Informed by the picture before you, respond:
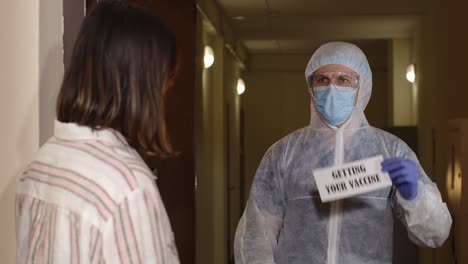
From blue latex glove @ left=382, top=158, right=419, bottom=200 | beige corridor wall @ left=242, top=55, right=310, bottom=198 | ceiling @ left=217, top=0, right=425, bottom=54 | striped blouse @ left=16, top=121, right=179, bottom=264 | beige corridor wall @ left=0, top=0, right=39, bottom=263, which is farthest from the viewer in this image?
beige corridor wall @ left=242, top=55, right=310, bottom=198

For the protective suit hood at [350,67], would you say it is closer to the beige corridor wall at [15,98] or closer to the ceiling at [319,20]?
the beige corridor wall at [15,98]

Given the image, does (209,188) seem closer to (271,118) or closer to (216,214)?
(216,214)

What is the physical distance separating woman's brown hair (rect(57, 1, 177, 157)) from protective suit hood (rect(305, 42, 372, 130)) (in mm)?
1011

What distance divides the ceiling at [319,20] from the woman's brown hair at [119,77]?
14.3ft

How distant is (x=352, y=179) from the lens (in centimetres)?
174

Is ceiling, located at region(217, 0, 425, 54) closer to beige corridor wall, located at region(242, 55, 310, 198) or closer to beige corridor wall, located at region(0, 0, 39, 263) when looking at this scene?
beige corridor wall, located at region(242, 55, 310, 198)

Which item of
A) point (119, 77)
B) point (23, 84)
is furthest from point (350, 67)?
point (119, 77)

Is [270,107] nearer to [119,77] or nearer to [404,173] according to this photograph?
[404,173]

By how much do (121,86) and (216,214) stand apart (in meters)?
5.21

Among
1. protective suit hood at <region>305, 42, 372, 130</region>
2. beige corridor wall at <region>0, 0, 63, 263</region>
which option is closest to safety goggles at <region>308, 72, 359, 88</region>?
protective suit hood at <region>305, 42, 372, 130</region>

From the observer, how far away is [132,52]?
1.04 m

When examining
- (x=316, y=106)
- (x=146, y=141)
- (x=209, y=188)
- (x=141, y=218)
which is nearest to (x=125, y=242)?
(x=141, y=218)

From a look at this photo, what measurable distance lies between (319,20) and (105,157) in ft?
17.7

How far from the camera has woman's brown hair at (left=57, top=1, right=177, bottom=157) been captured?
3.38 feet
